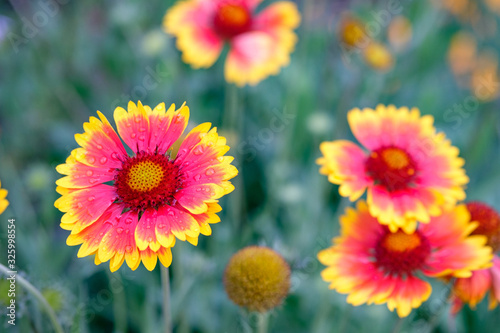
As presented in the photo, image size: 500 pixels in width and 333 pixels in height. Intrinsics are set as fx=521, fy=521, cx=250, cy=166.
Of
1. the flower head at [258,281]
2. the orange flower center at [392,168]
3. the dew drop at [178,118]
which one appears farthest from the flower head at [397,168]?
the dew drop at [178,118]

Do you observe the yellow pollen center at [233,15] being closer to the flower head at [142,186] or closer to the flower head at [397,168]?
the flower head at [397,168]

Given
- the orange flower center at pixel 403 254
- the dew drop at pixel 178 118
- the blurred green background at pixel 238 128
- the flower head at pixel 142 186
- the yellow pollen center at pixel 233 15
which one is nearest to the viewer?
the flower head at pixel 142 186

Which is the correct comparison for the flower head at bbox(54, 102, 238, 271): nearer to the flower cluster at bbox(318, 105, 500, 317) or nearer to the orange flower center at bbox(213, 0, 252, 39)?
the flower cluster at bbox(318, 105, 500, 317)

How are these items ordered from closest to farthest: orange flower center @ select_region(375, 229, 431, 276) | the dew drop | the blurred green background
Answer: the dew drop < orange flower center @ select_region(375, 229, 431, 276) < the blurred green background

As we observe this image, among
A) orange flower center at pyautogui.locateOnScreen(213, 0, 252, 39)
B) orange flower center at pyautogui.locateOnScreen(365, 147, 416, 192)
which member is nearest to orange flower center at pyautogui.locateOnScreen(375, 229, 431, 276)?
orange flower center at pyautogui.locateOnScreen(365, 147, 416, 192)

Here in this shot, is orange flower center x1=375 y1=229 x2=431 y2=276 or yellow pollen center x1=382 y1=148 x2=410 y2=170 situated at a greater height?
yellow pollen center x1=382 y1=148 x2=410 y2=170

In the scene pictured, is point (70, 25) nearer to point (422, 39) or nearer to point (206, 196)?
point (422, 39)

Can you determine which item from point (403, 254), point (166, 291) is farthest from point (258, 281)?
point (403, 254)
